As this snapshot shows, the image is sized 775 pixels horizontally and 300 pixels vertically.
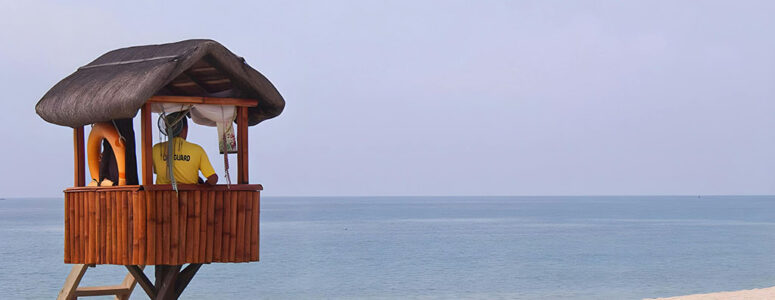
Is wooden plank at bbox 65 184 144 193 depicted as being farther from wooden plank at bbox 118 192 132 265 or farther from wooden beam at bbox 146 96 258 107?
wooden beam at bbox 146 96 258 107

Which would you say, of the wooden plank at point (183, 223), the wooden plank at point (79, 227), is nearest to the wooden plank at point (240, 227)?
the wooden plank at point (183, 223)

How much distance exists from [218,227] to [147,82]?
1.89 meters

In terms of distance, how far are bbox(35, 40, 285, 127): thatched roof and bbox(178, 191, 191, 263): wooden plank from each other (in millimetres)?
1123

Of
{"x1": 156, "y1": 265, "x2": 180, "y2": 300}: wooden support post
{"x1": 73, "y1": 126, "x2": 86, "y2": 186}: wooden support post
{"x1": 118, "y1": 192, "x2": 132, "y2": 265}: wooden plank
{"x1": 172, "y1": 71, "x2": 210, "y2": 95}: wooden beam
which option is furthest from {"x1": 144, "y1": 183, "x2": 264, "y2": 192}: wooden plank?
{"x1": 172, "y1": 71, "x2": 210, "y2": 95}: wooden beam

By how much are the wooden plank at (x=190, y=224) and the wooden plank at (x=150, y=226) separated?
41cm

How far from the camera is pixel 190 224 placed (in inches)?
461

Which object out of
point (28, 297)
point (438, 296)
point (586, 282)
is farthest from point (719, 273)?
point (28, 297)

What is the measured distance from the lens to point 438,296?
47.1 meters

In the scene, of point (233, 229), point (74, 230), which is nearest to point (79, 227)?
point (74, 230)

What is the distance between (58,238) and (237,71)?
Result: 3138 inches

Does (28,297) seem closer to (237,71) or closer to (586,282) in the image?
(586,282)

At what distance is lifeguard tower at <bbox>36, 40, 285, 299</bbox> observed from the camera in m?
11.5

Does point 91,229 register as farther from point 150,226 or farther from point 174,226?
point 174,226

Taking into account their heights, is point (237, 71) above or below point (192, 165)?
above
